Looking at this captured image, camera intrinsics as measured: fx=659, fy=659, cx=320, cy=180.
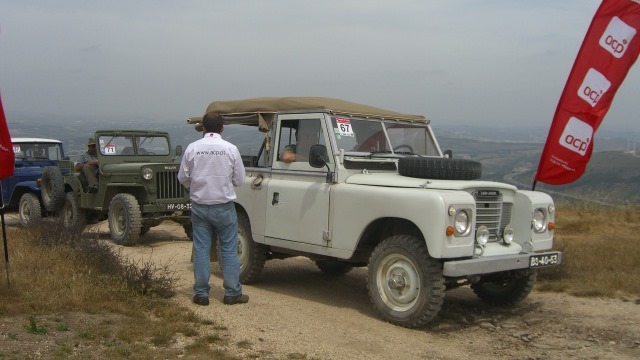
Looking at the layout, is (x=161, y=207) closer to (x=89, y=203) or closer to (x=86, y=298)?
(x=89, y=203)

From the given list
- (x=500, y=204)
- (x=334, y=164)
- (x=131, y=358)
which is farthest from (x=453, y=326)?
(x=131, y=358)

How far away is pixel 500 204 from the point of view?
617cm

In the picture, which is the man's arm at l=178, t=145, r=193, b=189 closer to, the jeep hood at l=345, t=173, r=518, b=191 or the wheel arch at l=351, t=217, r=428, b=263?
the jeep hood at l=345, t=173, r=518, b=191

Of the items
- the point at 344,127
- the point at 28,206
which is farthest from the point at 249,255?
the point at 28,206

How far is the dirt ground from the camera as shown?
17.0ft

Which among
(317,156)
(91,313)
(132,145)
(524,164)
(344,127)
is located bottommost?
(524,164)

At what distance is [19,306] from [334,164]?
3.10 m

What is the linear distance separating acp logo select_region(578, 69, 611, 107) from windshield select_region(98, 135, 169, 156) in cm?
766

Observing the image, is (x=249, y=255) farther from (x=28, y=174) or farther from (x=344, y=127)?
(x=28, y=174)

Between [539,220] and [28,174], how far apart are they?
38.9 feet

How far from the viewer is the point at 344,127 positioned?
6.94 m

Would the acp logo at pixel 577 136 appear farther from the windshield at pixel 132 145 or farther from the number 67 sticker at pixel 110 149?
the number 67 sticker at pixel 110 149

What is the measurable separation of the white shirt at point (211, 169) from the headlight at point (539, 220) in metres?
2.89

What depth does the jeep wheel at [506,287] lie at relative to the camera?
654cm
